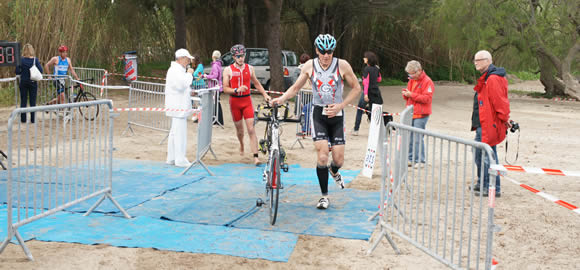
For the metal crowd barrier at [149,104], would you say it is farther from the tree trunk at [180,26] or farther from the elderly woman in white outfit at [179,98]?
the tree trunk at [180,26]

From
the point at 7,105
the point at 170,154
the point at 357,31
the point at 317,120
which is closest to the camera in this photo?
the point at 317,120

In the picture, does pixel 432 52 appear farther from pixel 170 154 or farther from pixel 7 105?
pixel 170 154

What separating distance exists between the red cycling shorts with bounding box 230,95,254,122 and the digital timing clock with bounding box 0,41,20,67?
309 centimetres

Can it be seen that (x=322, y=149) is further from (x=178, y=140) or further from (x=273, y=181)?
(x=178, y=140)

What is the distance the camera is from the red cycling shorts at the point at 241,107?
9766 millimetres

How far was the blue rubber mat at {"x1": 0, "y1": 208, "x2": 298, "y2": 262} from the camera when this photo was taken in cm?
552

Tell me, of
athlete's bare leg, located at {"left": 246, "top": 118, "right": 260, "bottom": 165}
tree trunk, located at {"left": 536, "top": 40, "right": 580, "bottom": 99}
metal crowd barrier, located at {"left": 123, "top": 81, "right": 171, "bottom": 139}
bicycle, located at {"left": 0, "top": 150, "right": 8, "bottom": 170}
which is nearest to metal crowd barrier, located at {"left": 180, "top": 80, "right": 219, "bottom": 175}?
athlete's bare leg, located at {"left": 246, "top": 118, "right": 260, "bottom": 165}

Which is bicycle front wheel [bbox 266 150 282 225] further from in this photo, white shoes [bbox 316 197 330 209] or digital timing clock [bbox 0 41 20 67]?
digital timing clock [bbox 0 41 20 67]

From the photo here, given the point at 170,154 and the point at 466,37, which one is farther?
the point at 466,37

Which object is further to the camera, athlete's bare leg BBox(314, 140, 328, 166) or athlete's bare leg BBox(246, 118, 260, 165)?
athlete's bare leg BBox(246, 118, 260, 165)

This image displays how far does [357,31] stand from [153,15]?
10991 millimetres

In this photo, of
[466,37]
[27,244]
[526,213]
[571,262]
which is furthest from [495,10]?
[27,244]

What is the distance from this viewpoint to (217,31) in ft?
101

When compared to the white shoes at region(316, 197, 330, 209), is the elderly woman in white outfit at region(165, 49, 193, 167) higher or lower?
higher
